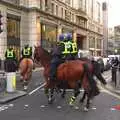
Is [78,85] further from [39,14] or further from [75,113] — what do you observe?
[39,14]

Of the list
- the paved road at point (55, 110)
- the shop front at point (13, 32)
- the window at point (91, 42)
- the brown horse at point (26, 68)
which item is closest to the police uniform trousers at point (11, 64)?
the brown horse at point (26, 68)

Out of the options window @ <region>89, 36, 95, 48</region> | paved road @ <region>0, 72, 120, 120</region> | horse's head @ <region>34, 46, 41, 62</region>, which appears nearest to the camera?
paved road @ <region>0, 72, 120, 120</region>

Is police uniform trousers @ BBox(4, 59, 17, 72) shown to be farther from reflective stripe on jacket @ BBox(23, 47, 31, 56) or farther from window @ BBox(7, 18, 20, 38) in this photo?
window @ BBox(7, 18, 20, 38)

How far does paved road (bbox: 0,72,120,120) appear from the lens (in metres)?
11.9

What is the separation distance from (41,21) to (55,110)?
4833cm

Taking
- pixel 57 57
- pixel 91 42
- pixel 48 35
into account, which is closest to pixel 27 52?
pixel 57 57

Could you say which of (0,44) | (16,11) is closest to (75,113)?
(0,44)

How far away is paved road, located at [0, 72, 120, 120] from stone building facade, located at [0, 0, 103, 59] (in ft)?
112

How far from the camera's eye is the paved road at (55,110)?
11914 millimetres

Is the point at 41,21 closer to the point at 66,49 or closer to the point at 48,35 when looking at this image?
the point at 48,35

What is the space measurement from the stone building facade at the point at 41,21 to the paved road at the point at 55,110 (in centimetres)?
3409

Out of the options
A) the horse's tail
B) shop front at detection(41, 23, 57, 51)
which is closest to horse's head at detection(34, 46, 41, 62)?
the horse's tail

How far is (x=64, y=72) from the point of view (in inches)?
548

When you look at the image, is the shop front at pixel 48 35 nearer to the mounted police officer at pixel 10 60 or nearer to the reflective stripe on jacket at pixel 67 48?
the mounted police officer at pixel 10 60
